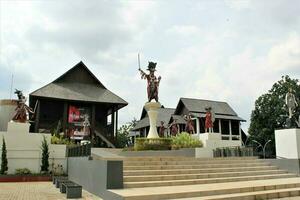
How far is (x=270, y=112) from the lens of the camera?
1752 inches

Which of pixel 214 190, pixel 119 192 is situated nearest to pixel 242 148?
pixel 214 190

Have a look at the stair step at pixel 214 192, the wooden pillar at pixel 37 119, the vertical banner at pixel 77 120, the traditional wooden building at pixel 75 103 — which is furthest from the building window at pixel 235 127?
the stair step at pixel 214 192

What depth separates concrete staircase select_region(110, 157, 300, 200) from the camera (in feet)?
27.8

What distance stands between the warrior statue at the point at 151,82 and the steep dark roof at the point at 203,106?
66.6 feet

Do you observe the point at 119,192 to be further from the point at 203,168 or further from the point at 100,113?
the point at 100,113

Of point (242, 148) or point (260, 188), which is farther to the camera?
point (242, 148)

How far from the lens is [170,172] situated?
1116 cm

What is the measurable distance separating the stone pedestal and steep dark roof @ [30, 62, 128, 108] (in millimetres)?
17821

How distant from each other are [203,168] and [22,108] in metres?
10.7

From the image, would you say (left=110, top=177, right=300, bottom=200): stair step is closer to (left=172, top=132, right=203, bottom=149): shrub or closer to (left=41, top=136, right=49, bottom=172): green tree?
(left=172, top=132, right=203, bottom=149): shrub

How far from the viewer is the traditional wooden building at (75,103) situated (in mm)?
28844

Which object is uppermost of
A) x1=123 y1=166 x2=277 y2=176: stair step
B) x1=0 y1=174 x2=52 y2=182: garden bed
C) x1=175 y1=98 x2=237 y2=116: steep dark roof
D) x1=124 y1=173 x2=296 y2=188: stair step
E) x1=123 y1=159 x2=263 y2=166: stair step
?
x1=175 y1=98 x2=237 y2=116: steep dark roof

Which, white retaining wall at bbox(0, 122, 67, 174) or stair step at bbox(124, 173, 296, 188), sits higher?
white retaining wall at bbox(0, 122, 67, 174)

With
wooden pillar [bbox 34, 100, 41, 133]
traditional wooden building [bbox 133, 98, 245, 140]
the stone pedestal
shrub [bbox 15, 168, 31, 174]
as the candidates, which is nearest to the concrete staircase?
the stone pedestal
